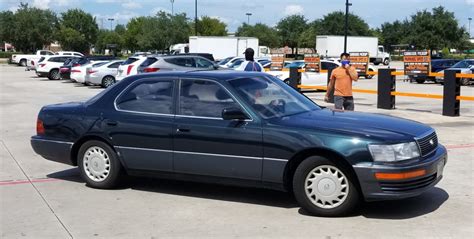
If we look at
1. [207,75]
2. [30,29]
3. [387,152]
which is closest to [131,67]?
[207,75]

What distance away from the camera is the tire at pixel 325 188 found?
5.70 meters

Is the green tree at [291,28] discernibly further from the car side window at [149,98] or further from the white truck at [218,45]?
the car side window at [149,98]

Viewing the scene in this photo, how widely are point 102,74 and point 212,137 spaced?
22294 millimetres

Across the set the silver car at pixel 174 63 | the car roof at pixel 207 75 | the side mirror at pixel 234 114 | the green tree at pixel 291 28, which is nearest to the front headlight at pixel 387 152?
the side mirror at pixel 234 114

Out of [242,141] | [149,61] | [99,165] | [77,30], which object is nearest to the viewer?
[242,141]

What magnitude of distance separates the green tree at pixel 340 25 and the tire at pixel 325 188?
278 feet

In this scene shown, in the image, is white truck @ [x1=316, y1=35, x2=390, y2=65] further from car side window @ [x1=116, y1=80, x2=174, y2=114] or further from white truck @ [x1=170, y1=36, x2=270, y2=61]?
car side window @ [x1=116, y1=80, x2=174, y2=114]

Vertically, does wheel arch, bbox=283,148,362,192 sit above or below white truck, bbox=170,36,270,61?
below

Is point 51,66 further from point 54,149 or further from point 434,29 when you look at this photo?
point 434,29

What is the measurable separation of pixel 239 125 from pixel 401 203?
6.53 feet

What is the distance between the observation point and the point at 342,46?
59812mm

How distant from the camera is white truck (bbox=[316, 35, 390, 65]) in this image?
59375mm

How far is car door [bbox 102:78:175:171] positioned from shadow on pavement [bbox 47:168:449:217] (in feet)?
1.90

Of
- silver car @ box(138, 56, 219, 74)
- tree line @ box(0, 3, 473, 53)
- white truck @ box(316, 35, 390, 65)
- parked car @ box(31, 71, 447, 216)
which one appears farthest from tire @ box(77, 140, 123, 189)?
tree line @ box(0, 3, 473, 53)
